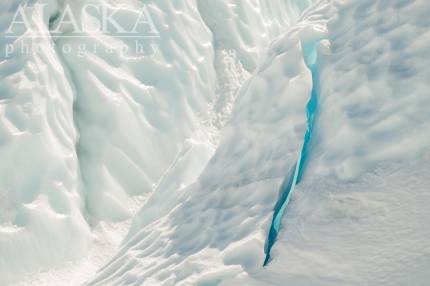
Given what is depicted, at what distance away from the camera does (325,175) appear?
2150mm

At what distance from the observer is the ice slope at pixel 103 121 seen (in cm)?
404

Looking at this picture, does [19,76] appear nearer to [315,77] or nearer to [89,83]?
[89,83]

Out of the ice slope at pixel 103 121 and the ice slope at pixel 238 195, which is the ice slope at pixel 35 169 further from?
the ice slope at pixel 238 195

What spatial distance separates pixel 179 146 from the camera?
17.3ft

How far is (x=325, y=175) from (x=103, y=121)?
315 centimetres

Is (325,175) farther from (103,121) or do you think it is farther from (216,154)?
(103,121)

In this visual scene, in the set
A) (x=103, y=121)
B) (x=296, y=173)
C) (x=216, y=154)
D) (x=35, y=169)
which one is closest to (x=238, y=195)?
(x=296, y=173)

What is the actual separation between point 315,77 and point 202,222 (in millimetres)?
910

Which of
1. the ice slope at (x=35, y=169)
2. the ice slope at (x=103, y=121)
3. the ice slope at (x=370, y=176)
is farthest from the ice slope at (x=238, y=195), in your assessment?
the ice slope at (x=35, y=169)

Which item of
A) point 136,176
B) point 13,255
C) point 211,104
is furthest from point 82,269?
point 211,104

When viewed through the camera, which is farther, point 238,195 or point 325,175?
point 238,195

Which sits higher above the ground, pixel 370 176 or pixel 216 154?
pixel 370 176

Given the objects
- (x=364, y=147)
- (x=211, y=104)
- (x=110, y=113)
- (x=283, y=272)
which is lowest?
(x=211, y=104)

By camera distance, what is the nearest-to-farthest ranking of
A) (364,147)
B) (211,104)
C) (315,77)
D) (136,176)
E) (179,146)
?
(364,147), (315,77), (136,176), (179,146), (211,104)
